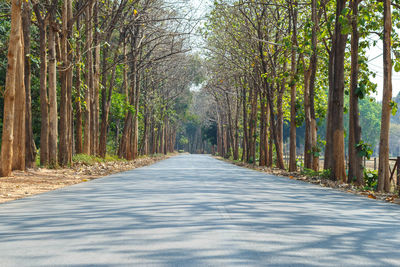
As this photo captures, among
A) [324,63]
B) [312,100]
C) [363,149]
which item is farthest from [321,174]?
[324,63]

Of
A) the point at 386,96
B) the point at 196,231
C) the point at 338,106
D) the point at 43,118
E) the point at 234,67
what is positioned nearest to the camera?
the point at 196,231

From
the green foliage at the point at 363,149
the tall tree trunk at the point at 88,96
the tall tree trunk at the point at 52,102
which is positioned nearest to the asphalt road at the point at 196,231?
the green foliage at the point at 363,149

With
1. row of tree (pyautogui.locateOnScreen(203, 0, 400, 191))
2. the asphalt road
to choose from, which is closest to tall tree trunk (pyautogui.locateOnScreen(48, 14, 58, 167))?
row of tree (pyautogui.locateOnScreen(203, 0, 400, 191))

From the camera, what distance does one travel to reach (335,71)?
19625 millimetres

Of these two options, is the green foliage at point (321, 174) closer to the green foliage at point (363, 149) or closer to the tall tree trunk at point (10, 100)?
the green foliage at point (363, 149)

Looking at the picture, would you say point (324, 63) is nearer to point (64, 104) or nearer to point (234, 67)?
point (234, 67)

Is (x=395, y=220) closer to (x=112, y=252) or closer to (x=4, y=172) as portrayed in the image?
(x=112, y=252)

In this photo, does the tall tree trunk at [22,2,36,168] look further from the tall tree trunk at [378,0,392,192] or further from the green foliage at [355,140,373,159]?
the tall tree trunk at [378,0,392,192]

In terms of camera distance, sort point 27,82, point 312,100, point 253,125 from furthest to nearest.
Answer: point 253,125, point 312,100, point 27,82

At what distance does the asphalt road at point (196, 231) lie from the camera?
546 centimetres

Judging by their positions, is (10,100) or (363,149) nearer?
(10,100)

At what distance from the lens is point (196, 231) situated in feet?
22.9

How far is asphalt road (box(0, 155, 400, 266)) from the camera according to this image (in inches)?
215

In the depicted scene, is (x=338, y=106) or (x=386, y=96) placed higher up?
(x=386, y=96)
